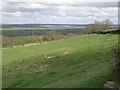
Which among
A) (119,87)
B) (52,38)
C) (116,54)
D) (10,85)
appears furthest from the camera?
(52,38)

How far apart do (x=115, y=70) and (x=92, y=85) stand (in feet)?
6.90

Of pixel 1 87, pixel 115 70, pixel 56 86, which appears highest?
pixel 115 70

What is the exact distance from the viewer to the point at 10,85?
22359 millimetres

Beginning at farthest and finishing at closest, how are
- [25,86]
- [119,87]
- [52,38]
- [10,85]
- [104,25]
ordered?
1. [104,25]
2. [52,38]
3. [10,85]
4. [25,86]
5. [119,87]

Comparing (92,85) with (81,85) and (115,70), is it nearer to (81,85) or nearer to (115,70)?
(81,85)

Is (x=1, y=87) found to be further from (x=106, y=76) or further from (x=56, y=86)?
(x=106, y=76)

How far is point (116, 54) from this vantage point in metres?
16.2

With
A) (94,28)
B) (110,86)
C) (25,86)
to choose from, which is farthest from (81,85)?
(94,28)

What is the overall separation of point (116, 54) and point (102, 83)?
2.41 m

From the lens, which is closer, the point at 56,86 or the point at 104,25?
the point at 56,86

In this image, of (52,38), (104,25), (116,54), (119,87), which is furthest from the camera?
(104,25)

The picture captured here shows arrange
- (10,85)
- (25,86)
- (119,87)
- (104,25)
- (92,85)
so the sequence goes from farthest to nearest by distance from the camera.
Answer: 1. (104,25)
2. (10,85)
3. (25,86)
4. (92,85)
5. (119,87)

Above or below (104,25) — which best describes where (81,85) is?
below

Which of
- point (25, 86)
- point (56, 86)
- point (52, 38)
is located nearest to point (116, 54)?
point (56, 86)
